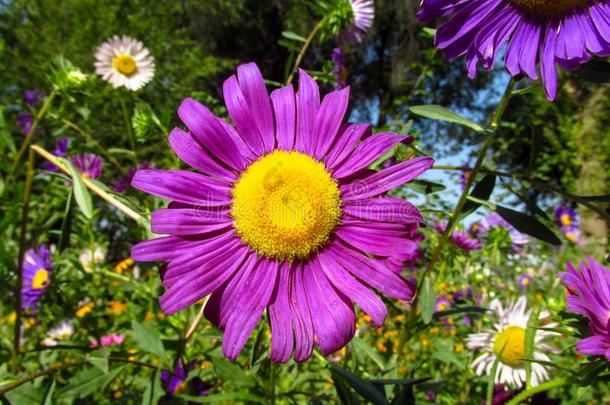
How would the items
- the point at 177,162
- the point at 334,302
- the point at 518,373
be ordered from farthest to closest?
1. the point at 518,373
2. the point at 177,162
3. the point at 334,302

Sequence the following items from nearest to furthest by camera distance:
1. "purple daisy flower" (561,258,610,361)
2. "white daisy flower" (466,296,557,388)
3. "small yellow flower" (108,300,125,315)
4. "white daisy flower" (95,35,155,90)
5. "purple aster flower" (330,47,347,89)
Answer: "purple daisy flower" (561,258,610,361) → "white daisy flower" (466,296,557,388) → "purple aster flower" (330,47,347,89) → "small yellow flower" (108,300,125,315) → "white daisy flower" (95,35,155,90)

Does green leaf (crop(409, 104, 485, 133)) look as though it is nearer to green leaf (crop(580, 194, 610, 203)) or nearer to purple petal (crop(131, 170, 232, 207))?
green leaf (crop(580, 194, 610, 203))

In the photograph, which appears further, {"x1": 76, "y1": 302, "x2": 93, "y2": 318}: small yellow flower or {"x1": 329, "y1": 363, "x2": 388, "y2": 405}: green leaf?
{"x1": 76, "y1": 302, "x2": 93, "y2": 318}: small yellow flower

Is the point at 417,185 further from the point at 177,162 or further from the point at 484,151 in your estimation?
the point at 177,162

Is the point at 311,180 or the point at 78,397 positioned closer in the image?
the point at 311,180

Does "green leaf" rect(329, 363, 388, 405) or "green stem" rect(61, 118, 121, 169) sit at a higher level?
"green stem" rect(61, 118, 121, 169)

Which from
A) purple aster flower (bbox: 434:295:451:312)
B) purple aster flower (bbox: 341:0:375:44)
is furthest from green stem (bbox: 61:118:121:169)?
purple aster flower (bbox: 434:295:451:312)

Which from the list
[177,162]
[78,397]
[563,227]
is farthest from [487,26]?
[563,227]

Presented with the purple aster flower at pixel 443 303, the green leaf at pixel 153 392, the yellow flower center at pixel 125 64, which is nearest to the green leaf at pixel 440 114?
the green leaf at pixel 153 392
